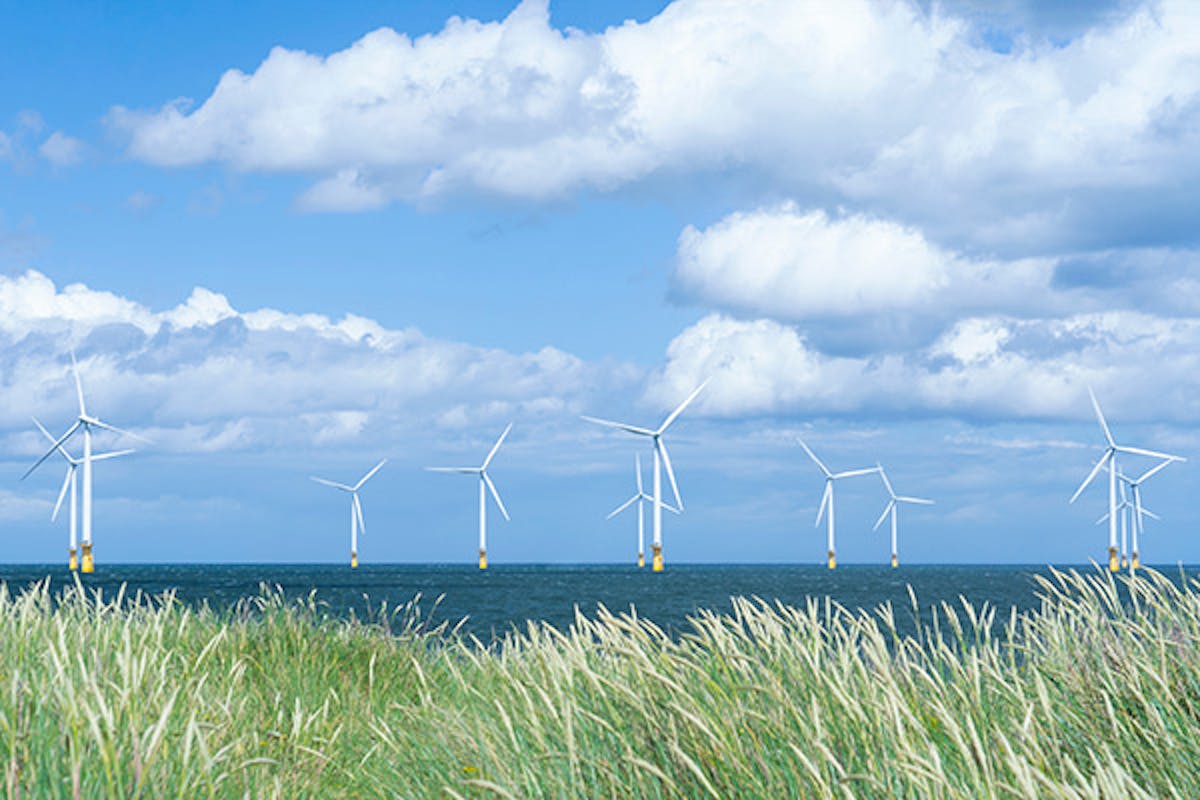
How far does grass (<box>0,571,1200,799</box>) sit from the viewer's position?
5.67 m

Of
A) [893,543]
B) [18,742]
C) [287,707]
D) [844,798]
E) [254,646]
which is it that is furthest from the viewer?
[893,543]

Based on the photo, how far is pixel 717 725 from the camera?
6270mm

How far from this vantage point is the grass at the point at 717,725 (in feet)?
18.6

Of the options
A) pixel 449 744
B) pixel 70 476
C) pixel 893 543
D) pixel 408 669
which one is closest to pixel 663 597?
pixel 70 476

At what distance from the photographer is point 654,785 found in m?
6.11

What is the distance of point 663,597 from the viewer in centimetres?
9056

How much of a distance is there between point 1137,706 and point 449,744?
420 centimetres

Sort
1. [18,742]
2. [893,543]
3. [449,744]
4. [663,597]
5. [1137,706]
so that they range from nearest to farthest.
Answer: [18,742] → [1137,706] → [449,744] → [663,597] → [893,543]

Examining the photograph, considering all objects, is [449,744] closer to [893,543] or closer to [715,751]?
[715,751]

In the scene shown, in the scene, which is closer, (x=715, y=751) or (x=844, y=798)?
(x=844, y=798)

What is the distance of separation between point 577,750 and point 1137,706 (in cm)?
341

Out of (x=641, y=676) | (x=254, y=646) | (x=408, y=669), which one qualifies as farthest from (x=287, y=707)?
(x=641, y=676)

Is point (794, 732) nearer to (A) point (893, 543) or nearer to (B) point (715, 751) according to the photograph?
(B) point (715, 751)

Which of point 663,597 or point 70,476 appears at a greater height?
point 70,476
